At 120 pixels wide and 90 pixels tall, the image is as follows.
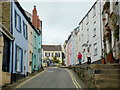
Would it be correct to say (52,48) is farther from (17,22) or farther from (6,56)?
(6,56)

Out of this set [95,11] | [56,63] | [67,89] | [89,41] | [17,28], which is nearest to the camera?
[67,89]

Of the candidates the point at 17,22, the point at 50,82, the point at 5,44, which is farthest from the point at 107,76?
the point at 17,22

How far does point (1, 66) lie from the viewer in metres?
16.0

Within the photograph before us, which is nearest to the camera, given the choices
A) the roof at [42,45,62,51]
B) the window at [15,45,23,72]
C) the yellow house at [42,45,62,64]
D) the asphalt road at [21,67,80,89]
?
the asphalt road at [21,67,80,89]

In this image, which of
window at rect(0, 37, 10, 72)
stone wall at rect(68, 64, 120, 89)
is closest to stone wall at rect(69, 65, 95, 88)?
stone wall at rect(68, 64, 120, 89)

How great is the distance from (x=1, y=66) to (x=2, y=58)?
691 mm

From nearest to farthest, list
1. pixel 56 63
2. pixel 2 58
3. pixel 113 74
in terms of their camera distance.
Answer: pixel 113 74, pixel 2 58, pixel 56 63

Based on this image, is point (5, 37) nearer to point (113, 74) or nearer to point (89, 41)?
point (113, 74)

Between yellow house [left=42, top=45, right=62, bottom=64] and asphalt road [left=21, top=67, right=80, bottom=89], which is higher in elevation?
yellow house [left=42, top=45, right=62, bottom=64]

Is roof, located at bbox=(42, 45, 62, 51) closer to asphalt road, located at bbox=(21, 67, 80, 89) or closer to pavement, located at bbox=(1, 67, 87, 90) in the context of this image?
asphalt road, located at bbox=(21, 67, 80, 89)

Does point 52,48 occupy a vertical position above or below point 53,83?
above

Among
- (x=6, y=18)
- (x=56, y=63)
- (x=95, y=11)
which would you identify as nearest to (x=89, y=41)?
(x=95, y=11)

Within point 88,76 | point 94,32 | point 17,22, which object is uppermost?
point 94,32

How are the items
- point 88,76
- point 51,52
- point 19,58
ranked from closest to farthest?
1. point 88,76
2. point 19,58
3. point 51,52
